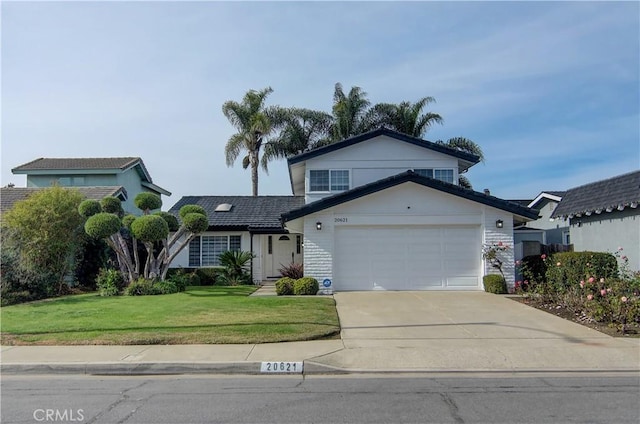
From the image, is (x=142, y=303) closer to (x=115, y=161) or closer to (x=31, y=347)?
(x=31, y=347)

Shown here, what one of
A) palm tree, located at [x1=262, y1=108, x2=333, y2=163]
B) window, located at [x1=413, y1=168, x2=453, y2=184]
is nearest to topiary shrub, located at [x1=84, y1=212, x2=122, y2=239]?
window, located at [x1=413, y1=168, x2=453, y2=184]

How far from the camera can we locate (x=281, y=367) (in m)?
7.26

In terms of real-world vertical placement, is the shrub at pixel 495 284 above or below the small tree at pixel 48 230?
below

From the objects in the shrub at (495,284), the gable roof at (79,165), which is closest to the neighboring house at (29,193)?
the gable roof at (79,165)

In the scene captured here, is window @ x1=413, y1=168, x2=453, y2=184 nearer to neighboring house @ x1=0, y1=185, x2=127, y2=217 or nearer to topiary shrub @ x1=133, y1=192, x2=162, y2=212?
topiary shrub @ x1=133, y1=192, x2=162, y2=212

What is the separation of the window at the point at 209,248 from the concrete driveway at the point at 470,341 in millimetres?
10190

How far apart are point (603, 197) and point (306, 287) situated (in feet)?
34.9

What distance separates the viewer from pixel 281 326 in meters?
9.80

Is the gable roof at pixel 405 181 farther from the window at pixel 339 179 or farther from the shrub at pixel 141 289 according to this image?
the shrub at pixel 141 289

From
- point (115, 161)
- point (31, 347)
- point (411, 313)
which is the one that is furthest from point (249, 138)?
point (31, 347)

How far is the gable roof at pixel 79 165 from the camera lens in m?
28.4

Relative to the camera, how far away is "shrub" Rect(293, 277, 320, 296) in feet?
51.3

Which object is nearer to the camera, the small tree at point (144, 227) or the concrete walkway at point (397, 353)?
the concrete walkway at point (397, 353)

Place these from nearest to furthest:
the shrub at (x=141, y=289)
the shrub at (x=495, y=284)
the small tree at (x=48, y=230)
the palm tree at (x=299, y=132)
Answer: the shrub at (x=495, y=284)
the shrub at (x=141, y=289)
the small tree at (x=48, y=230)
the palm tree at (x=299, y=132)
